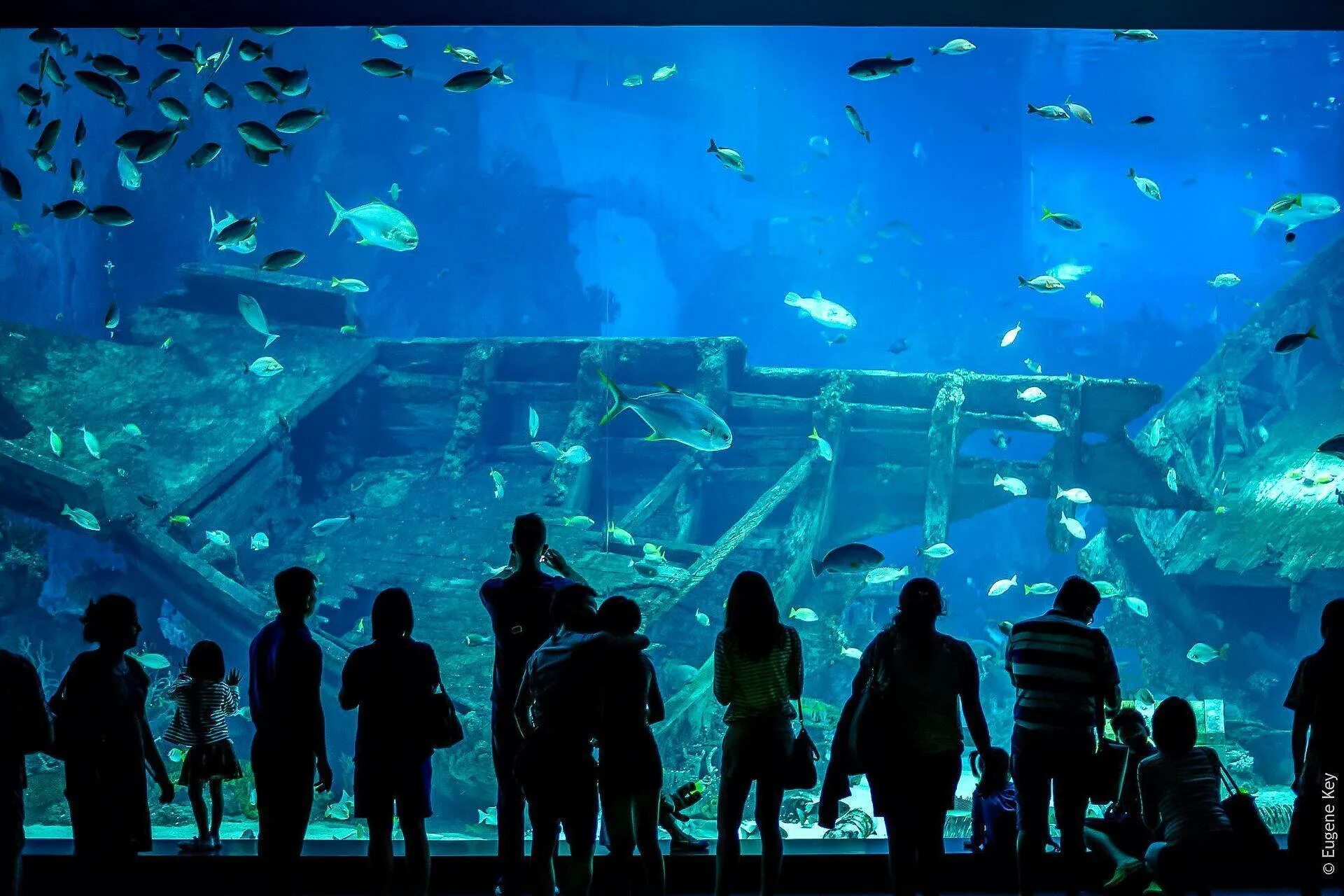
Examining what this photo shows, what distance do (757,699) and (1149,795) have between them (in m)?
1.69

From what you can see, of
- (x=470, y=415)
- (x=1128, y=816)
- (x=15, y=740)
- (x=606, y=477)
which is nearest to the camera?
(x=15, y=740)

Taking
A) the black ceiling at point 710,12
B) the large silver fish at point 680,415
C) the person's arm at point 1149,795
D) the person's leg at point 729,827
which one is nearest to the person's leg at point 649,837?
the person's leg at point 729,827

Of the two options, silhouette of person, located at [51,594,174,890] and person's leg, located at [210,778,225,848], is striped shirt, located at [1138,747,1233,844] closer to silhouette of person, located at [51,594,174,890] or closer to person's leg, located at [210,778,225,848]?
silhouette of person, located at [51,594,174,890]

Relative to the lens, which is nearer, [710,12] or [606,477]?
[710,12]

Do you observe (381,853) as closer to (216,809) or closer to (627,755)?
(627,755)

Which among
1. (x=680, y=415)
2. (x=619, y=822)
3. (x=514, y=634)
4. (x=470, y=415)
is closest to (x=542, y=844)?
(x=619, y=822)

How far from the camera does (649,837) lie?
3.22 metres

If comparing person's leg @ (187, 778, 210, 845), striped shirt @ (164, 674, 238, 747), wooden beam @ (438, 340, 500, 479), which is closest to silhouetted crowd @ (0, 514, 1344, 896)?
striped shirt @ (164, 674, 238, 747)

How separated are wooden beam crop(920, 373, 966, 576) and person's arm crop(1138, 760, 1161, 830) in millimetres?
8521

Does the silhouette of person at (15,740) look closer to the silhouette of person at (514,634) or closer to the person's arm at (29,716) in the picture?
the person's arm at (29,716)

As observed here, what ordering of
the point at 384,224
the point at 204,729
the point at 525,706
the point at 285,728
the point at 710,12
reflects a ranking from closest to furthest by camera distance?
the point at 525,706 → the point at 285,728 → the point at 204,729 → the point at 710,12 → the point at 384,224

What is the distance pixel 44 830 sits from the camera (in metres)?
5.07

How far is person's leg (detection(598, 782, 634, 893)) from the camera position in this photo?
3174 millimetres

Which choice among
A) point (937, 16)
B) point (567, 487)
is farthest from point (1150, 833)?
point (567, 487)
